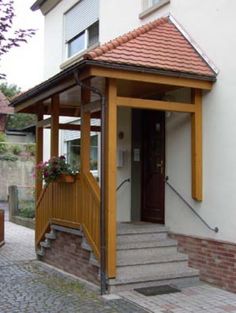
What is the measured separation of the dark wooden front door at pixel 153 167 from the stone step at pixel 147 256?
1.07 m

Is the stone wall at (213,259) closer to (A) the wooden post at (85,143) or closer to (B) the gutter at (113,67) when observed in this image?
(A) the wooden post at (85,143)

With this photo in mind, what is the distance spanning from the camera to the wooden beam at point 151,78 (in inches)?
293

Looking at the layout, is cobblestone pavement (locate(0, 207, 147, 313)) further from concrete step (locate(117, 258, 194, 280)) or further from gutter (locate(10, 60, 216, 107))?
gutter (locate(10, 60, 216, 107))

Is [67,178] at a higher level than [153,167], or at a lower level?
lower

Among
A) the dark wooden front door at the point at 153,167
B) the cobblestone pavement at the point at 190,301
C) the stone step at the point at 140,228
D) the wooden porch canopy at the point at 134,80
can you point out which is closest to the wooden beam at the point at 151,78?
the wooden porch canopy at the point at 134,80

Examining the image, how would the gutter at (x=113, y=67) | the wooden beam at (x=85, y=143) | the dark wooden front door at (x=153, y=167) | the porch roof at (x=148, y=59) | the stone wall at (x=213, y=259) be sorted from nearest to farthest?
the gutter at (x=113, y=67) → the porch roof at (x=148, y=59) → the stone wall at (x=213, y=259) → the wooden beam at (x=85, y=143) → the dark wooden front door at (x=153, y=167)

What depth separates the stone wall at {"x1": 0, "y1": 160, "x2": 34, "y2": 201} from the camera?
2759cm

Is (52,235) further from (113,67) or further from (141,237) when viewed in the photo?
(113,67)

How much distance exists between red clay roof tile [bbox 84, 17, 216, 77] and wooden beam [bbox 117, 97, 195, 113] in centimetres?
56

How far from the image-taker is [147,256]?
847 centimetres

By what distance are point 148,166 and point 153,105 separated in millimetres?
2521

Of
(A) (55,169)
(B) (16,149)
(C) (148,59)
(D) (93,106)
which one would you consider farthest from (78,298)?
(B) (16,149)

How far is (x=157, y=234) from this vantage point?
29.9 feet

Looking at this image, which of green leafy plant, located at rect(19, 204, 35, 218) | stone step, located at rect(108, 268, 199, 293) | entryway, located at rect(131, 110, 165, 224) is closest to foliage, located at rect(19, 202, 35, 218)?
green leafy plant, located at rect(19, 204, 35, 218)
